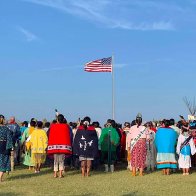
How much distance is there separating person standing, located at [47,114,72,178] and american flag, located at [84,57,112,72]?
29.2 ft

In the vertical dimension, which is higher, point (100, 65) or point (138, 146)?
point (100, 65)

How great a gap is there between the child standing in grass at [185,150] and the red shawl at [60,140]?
3.38 metres

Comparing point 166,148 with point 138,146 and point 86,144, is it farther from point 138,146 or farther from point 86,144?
point 86,144

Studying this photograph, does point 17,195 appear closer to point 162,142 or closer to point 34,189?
point 34,189

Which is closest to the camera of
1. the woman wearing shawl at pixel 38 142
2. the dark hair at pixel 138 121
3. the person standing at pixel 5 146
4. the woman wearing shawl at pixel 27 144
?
the person standing at pixel 5 146

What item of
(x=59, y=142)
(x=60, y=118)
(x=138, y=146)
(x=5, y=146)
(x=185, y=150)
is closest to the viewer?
(x=5, y=146)

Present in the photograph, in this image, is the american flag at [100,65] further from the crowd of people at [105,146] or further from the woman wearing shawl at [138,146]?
the woman wearing shawl at [138,146]

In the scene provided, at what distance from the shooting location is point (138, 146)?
14586mm

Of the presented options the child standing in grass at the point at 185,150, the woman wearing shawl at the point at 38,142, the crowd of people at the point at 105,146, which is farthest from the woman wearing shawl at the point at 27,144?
the child standing in grass at the point at 185,150

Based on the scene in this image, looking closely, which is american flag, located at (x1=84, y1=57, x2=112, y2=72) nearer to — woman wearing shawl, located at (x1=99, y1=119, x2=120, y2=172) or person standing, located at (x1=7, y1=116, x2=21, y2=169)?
person standing, located at (x1=7, y1=116, x2=21, y2=169)

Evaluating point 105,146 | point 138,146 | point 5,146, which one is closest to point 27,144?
point 5,146

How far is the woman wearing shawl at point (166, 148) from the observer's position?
572 inches

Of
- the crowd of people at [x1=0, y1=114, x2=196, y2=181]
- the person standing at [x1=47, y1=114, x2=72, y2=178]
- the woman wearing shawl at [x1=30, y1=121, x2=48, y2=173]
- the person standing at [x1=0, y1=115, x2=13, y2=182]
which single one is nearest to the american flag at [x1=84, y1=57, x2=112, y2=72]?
the crowd of people at [x1=0, y1=114, x2=196, y2=181]

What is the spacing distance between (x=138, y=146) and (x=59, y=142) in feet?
7.88
